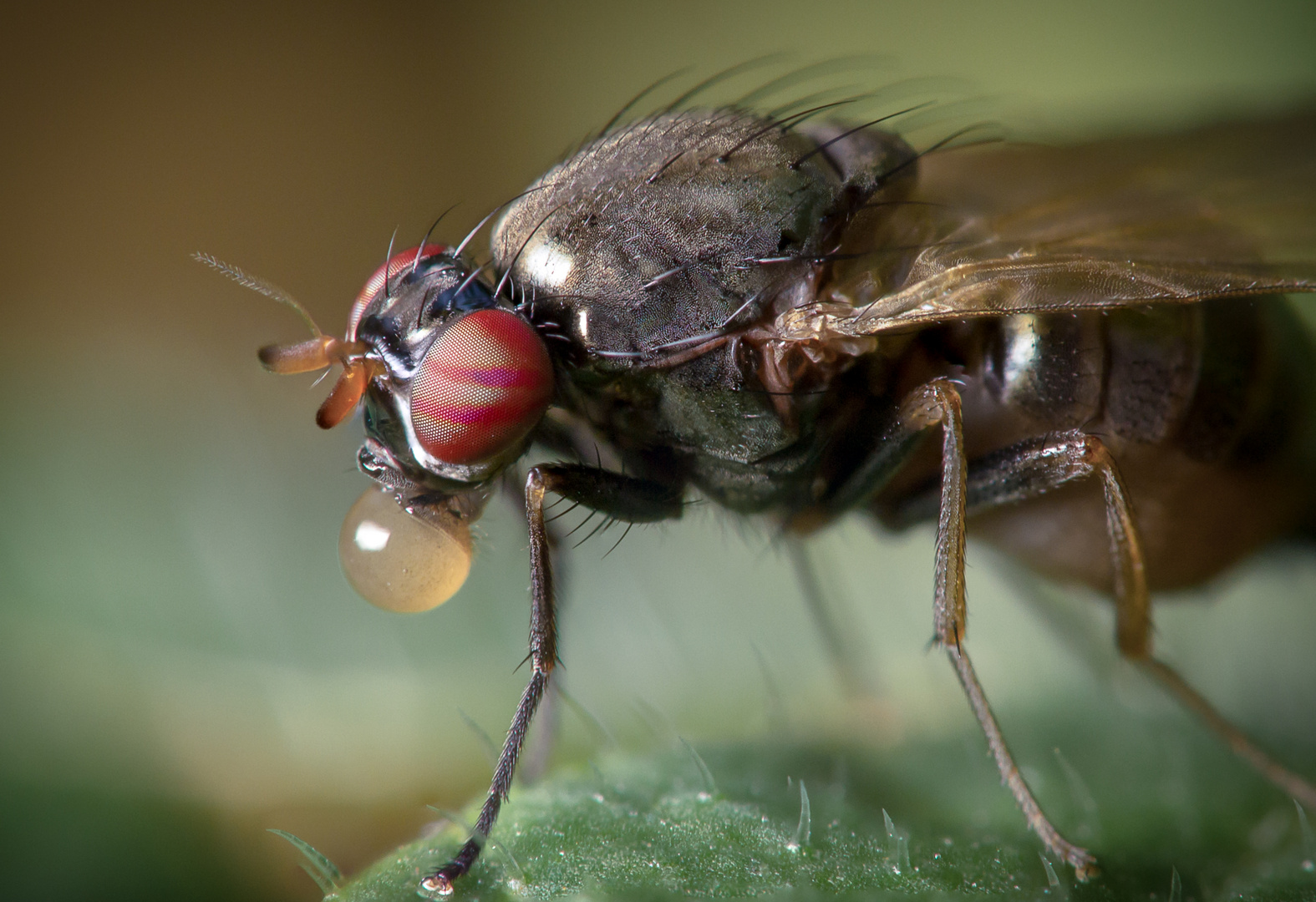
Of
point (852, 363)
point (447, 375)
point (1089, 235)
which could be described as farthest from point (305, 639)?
point (1089, 235)

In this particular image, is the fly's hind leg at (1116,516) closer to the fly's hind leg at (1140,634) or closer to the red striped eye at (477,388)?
the fly's hind leg at (1140,634)

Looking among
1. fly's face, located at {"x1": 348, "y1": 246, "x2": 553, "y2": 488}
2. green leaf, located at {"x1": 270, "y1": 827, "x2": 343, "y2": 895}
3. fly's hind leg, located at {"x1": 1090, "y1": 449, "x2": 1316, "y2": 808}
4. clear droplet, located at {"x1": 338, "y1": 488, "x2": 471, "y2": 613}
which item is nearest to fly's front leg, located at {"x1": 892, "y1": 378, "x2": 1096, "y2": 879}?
fly's hind leg, located at {"x1": 1090, "y1": 449, "x2": 1316, "y2": 808}

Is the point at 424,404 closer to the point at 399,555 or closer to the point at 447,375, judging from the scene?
the point at 447,375

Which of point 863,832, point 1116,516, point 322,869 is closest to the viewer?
point 322,869

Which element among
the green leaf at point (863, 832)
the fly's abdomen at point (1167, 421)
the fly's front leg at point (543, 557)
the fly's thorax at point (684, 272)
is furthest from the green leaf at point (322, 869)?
the fly's abdomen at point (1167, 421)

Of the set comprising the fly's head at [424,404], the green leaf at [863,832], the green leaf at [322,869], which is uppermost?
the fly's head at [424,404]
